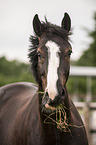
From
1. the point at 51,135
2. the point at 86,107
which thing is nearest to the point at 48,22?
the point at 51,135

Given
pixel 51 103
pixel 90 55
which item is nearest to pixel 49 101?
pixel 51 103

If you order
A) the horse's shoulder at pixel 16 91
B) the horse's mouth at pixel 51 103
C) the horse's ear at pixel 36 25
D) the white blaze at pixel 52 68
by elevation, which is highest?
the horse's ear at pixel 36 25

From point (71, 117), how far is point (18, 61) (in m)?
43.4

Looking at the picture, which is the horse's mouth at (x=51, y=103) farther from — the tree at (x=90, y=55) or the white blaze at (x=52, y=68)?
the tree at (x=90, y=55)

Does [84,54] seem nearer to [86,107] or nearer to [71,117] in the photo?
→ [86,107]

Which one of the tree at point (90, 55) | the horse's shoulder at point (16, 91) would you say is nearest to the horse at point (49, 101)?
the horse's shoulder at point (16, 91)

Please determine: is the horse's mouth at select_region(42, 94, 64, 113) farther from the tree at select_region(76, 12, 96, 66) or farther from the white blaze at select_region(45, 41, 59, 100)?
the tree at select_region(76, 12, 96, 66)

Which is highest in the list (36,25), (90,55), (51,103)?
(90,55)

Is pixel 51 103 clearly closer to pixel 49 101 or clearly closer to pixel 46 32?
pixel 49 101

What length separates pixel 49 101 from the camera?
1.98 meters

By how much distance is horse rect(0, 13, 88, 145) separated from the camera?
6.81 ft

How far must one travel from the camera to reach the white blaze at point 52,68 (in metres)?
1.96

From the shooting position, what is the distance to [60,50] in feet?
7.41

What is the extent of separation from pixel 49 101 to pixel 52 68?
1.24ft
